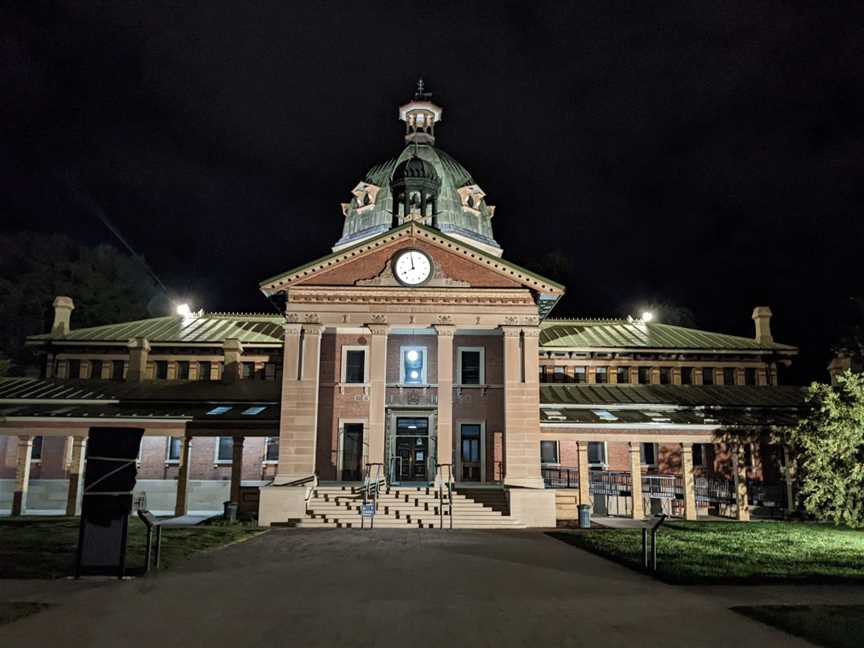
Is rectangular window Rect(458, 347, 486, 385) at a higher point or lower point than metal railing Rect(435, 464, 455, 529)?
higher

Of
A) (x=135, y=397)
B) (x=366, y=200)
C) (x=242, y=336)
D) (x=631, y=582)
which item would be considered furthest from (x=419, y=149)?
(x=631, y=582)

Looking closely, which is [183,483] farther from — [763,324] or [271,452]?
[763,324]

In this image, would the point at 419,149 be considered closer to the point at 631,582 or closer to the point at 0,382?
the point at 0,382

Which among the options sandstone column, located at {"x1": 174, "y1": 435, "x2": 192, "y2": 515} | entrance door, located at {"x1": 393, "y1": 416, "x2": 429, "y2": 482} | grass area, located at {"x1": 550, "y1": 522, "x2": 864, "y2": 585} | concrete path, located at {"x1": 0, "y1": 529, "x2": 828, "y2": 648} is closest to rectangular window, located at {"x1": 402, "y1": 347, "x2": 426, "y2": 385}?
entrance door, located at {"x1": 393, "y1": 416, "x2": 429, "y2": 482}

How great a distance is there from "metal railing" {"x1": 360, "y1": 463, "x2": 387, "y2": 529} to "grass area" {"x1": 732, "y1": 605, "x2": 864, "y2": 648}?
1395 centimetres

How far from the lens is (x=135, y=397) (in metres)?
32.8

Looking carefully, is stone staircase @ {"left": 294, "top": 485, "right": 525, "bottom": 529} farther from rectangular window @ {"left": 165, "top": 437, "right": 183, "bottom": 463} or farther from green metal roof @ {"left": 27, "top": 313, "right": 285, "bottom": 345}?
green metal roof @ {"left": 27, "top": 313, "right": 285, "bottom": 345}

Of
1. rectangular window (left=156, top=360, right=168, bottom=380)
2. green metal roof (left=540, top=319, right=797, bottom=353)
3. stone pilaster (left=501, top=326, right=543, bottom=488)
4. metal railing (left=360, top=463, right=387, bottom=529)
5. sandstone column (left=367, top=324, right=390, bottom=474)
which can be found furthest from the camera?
green metal roof (left=540, top=319, right=797, bottom=353)

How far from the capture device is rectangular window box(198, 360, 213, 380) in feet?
123

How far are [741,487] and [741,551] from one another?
12703 mm

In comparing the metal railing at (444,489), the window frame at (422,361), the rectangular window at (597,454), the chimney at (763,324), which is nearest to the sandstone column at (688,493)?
the rectangular window at (597,454)

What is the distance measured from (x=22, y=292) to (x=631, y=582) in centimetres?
5365

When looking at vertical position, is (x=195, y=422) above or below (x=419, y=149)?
below

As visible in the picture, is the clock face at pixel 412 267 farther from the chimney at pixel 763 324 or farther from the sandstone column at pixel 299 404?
the chimney at pixel 763 324
